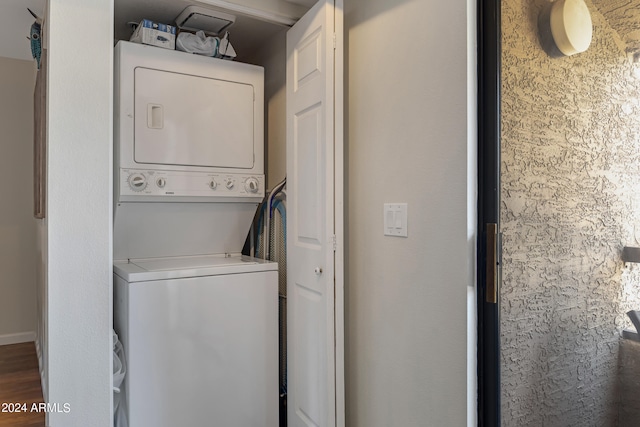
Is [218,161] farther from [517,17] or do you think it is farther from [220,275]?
[517,17]

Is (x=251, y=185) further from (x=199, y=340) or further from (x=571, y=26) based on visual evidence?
(x=571, y=26)

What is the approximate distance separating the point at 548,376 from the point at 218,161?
175 centimetres

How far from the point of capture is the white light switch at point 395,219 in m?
1.56

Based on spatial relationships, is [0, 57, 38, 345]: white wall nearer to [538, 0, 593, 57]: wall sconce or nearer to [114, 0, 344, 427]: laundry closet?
[114, 0, 344, 427]: laundry closet

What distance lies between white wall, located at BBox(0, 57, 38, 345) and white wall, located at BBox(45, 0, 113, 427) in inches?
111

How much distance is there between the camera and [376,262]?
1707 mm

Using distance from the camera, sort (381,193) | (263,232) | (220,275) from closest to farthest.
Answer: (381,193)
(220,275)
(263,232)

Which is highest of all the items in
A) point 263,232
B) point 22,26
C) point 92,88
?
point 22,26

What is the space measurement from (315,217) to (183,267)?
67 centimetres

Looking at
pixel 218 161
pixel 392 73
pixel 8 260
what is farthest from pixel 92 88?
pixel 8 260

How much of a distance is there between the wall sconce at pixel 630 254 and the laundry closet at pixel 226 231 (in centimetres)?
97

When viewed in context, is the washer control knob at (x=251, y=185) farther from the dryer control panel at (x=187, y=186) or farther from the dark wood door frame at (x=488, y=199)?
the dark wood door frame at (x=488, y=199)

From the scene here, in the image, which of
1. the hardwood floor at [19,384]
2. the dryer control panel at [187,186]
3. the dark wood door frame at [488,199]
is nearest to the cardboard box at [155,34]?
the dryer control panel at [187,186]

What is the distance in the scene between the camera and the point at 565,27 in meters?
1.39
